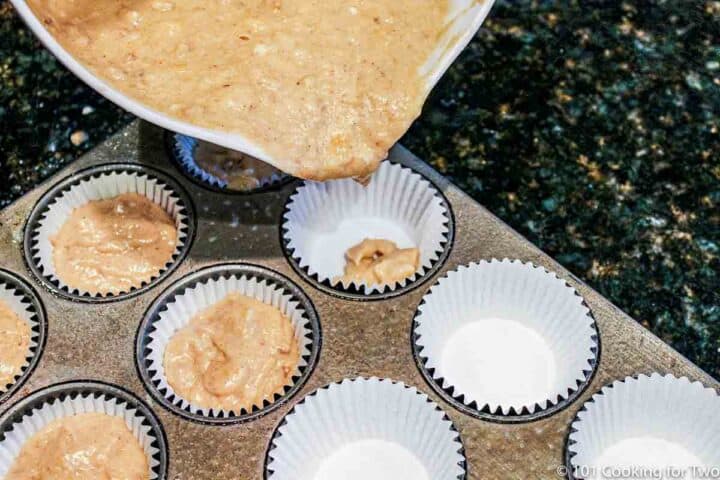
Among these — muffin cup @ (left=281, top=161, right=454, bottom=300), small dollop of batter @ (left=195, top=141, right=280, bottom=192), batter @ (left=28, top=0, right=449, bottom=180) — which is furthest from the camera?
small dollop of batter @ (left=195, top=141, right=280, bottom=192)

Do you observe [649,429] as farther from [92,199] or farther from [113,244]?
[92,199]

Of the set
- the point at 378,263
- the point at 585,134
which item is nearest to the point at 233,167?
the point at 378,263

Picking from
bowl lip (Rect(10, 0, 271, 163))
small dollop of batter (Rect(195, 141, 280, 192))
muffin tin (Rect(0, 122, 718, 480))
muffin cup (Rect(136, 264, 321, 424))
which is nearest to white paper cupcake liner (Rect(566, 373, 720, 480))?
muffin tin (Rect(0, 122, 718, 480))

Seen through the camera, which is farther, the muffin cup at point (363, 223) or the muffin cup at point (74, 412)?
the muffin cup at point (363, 223)

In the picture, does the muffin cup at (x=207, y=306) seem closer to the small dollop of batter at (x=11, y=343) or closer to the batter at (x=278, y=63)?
the small dollop of batter at (x=11, y=343)

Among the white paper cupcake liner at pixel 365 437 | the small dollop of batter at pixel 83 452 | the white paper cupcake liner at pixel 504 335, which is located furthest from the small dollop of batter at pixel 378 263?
the small dollop of batter at pixel 83 452

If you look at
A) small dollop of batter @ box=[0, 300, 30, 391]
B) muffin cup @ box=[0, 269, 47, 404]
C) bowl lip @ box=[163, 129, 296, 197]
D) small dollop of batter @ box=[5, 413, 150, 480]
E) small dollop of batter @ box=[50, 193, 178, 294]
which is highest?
bowl lip @ box=[163, 129, 296, 197]

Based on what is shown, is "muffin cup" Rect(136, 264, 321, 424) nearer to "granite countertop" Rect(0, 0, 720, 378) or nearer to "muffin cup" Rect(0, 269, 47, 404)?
"muffin cup" Rect(0, 269, 47, 404)

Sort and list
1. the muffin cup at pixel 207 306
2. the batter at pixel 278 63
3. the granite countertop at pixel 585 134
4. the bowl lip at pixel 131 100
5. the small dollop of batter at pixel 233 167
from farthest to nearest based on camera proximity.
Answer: the small dollop of batter at pixel 233 167, the granite countertop at pixel 585 134, the muffin cup at pixel 207 306, the batter at pixel 278 63, the bowl lip at pixel 131 100
